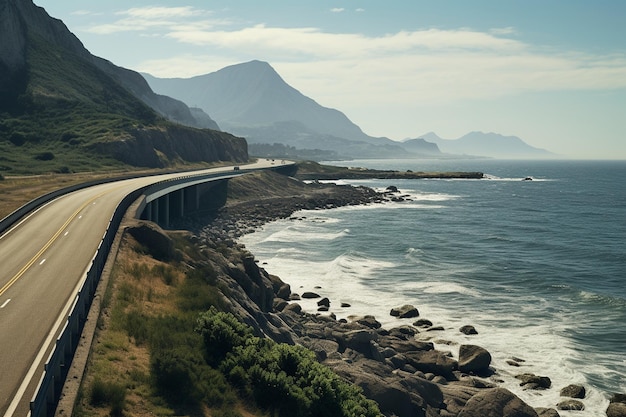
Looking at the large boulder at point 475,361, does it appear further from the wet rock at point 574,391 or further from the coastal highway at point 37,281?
the coastal highway at point 37,281

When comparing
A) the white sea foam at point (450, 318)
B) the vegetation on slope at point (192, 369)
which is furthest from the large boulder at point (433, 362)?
the vegetation on slope at point (192, 369)

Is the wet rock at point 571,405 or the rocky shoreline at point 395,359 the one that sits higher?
the rocky shoreline at point 395,359

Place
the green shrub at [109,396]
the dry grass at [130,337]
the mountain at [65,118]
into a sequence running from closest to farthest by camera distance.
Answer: the green shrub at [109,396] < the dry grass at [130,337] < the mountain at [65,118]

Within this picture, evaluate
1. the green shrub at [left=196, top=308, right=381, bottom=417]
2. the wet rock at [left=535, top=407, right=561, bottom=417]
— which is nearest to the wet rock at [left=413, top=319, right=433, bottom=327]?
the wet rock at [left=535, top=407, right=561, bottom=417]

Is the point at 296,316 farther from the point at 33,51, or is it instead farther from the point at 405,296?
the point at 33,51

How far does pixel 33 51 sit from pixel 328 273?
133m

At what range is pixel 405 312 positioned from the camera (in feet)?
151

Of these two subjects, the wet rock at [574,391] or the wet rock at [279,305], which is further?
the wet rock at [279,305]

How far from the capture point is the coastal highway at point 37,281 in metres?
18.1

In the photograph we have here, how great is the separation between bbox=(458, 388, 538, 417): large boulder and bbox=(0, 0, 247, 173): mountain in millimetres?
80857

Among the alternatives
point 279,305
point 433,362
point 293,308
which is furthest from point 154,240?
point 433,362

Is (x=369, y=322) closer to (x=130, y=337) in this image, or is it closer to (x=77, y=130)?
(x=130, y=337)

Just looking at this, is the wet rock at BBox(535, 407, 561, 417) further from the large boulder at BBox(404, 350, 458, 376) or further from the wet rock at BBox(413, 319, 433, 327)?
the wet rock at BBox(413, 319, 433, 327)

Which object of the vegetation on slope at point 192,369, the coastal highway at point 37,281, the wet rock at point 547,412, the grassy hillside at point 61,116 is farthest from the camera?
the grassy hillside at point 61,116
